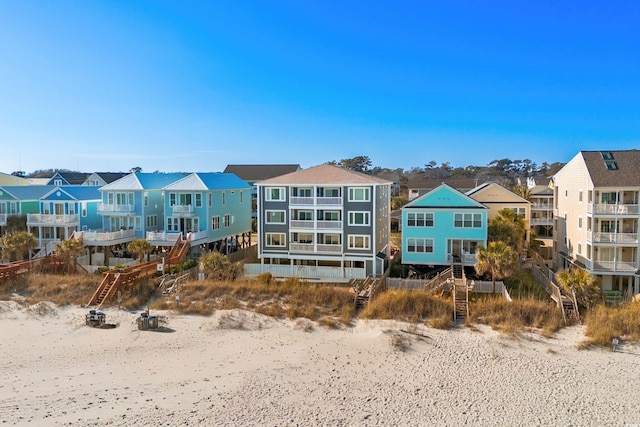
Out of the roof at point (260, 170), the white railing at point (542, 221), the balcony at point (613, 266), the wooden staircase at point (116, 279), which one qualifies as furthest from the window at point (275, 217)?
the roof at point (260, 170)

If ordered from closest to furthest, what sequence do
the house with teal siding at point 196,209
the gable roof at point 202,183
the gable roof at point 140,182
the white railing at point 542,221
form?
the house with teal siding at point 196,209
the gable roof at point 202,183
the gable roof at point 140,182
the white railing at point 542,221

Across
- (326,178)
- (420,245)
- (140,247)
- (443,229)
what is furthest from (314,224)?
(140,247)

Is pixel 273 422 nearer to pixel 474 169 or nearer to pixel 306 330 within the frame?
pixel 306 330

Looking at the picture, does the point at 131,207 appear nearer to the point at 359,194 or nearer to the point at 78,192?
the point at 78,192

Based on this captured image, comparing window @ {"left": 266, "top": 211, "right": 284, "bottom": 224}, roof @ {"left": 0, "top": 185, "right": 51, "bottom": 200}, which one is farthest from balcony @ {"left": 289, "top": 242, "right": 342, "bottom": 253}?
roof @ {"left": 0, "top": 185, "right": 51, "bottom": 200}

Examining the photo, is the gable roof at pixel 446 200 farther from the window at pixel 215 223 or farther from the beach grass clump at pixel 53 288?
the beach grass clump at pixel 53 288

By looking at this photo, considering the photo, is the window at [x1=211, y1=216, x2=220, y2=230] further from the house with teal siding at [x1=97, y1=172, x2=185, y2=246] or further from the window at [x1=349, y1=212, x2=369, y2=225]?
the window at [x1=349, y1=212, x2=369, y2=225]
